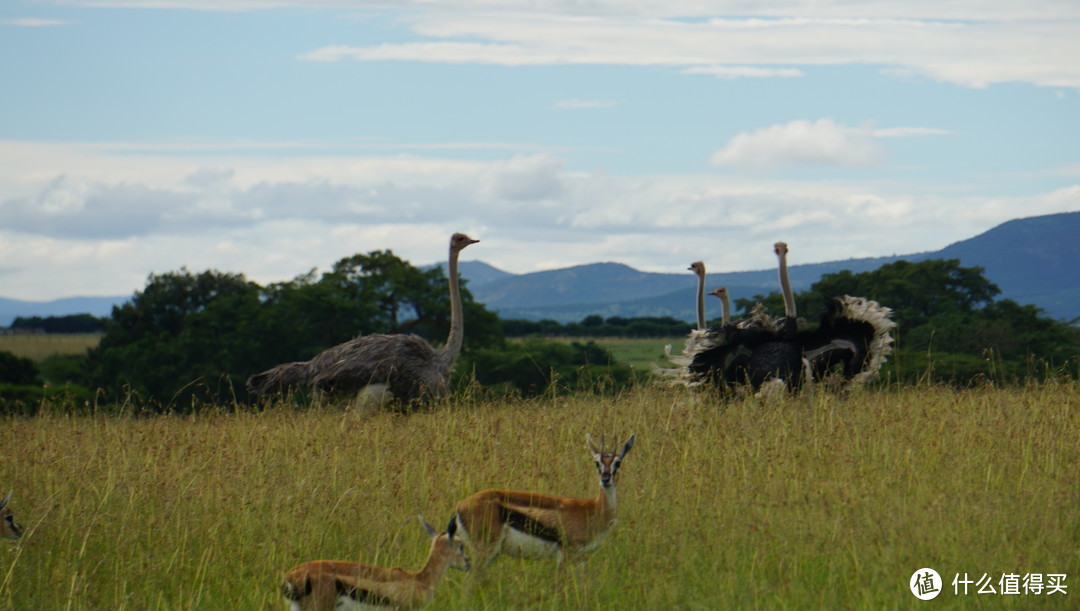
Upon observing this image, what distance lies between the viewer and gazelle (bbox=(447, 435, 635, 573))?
5.74 metres

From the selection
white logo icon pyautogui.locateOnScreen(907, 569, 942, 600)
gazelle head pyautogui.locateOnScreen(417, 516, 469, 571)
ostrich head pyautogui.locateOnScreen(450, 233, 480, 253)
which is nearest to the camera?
gazelle head pyautogui.locateOnScreen(417, 516, 469, 571)

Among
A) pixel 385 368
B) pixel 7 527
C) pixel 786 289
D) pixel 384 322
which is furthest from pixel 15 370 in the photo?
pixel 7 527

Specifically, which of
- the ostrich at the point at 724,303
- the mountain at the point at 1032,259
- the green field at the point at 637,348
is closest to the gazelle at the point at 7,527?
the ostrich at the point at 724,303

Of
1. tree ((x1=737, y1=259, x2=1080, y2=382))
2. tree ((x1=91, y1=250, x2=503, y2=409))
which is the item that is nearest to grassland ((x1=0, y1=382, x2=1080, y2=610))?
tree ((x1=737, y1=259, x2=1080, y2=382))

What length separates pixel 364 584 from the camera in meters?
5.05

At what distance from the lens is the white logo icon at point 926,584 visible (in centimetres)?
574

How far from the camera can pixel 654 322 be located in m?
76.5

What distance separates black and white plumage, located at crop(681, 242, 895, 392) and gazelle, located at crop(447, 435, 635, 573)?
6.06m

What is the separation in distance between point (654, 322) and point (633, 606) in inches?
2803

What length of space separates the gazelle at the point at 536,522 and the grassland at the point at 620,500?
0.55ft

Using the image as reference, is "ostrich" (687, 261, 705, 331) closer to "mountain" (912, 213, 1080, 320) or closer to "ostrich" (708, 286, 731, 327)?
"ostrich" (708, 286, 731, 327)

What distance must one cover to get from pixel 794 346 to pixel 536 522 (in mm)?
6778

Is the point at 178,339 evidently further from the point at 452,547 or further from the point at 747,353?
the point at 452,547

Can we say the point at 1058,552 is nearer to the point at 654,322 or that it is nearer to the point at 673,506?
the point at 673,506
